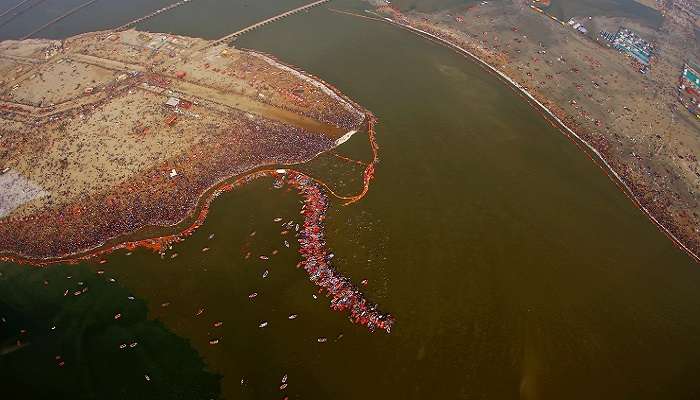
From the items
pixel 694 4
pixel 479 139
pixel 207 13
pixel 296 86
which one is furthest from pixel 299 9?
pixel 694 4

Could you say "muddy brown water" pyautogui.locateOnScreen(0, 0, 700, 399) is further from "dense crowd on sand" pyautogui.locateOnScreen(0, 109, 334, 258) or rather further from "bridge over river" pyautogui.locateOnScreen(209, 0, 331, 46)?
"bridge over river" pyautogui.locateOnScreen(209, 0, 331, 46)

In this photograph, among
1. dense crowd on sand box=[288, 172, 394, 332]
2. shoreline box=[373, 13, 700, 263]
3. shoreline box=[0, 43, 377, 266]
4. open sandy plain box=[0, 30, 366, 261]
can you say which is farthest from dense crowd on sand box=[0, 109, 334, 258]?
shoreline box=[373, 13, 700, 263]

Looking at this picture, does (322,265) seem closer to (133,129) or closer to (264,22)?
(133,129)

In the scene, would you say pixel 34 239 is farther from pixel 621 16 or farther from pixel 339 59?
pixel 621 16

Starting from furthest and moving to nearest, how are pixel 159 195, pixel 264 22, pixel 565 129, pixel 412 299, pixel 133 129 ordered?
1. pixel 264 22
2. pixel 565 129
3. pixel 133 129
4. pixel 159 195
5. pixel 412 299

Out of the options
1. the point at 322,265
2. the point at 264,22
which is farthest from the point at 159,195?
the point at 264,22

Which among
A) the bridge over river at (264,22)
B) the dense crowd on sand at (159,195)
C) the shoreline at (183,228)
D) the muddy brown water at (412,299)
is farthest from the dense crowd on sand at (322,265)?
the bridge over river at (264,22)
